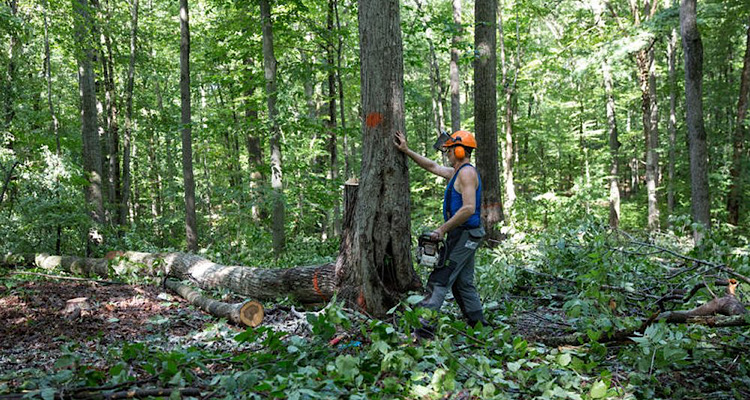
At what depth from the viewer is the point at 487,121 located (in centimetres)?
928

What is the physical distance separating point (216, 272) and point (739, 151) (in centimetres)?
1685

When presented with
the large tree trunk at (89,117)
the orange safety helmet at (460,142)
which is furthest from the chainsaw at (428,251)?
the large tree trunk at (89,117)

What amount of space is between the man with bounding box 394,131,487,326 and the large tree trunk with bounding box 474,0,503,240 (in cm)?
452

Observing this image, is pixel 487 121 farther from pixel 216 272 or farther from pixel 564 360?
pixel 564 360

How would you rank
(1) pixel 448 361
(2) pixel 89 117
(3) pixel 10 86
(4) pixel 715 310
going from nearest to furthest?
(4) pixel 715 310
(1) pixel 448 361
(2) pixel 89 117
(3) pixel 10 86

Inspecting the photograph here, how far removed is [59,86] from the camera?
20141 millimetres

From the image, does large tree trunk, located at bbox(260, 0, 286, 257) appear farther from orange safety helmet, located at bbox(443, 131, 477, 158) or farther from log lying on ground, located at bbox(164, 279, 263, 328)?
orange safety helmet, located at bbox(443, 131, 477, 158)

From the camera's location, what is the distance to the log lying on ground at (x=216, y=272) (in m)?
5.94

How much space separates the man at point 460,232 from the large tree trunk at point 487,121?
452cm

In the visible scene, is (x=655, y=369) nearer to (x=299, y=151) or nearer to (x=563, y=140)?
(x=299, y=151)

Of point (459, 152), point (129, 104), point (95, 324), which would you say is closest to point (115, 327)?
point (95, 324)

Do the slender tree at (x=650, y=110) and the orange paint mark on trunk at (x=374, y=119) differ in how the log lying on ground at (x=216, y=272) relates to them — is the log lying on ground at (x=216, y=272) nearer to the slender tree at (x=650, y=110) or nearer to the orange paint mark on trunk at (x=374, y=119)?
the orange paint mark on trunk at (x=374, y=119)

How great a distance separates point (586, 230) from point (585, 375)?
311cm

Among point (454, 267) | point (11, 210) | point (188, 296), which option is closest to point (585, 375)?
point (454, 267)
